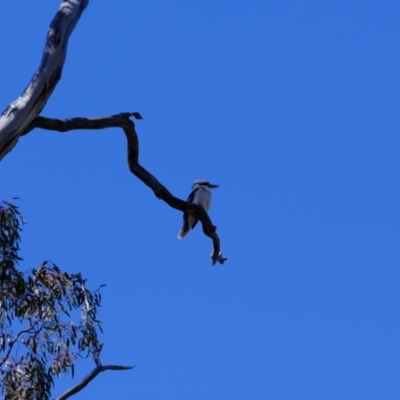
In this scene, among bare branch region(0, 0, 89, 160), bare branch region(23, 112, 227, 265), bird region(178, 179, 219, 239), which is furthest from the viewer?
bird region(178, 179, 219, 239)

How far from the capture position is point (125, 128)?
6082 millimetres

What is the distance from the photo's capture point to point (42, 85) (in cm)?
550

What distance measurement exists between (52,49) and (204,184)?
6.30 meters

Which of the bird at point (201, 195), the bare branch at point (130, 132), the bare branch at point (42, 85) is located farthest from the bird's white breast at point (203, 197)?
the bare branch at point (42, 85)

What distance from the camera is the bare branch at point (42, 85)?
17.5ft

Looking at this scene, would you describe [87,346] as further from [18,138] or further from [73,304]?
[18,138]

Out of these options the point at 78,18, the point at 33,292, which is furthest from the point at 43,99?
the point at 33,292

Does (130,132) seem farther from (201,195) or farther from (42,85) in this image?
(201,195)

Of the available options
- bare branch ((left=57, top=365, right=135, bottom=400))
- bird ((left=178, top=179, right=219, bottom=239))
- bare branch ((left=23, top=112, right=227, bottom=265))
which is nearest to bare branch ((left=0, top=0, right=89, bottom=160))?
bare branch ((left=23, top=112, right=227, bottom=265))

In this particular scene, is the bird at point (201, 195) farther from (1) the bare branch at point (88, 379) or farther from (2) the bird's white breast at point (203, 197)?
(1) the bare branch at point (88, 379)

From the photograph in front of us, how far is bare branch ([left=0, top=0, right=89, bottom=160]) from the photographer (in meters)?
5.34

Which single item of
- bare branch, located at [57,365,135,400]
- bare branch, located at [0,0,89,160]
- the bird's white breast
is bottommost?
bare branch, located at [57,365,135,400]

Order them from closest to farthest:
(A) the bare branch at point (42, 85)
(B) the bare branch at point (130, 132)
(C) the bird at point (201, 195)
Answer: (A) the bare branch at point (42, 85)
(B) the bare branch at point (130, 132)
(C) the bird at point (201, 195)

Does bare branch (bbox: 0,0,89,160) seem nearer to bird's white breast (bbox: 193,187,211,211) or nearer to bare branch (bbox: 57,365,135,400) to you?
bare branch (bbox: 57,365,135,400)
